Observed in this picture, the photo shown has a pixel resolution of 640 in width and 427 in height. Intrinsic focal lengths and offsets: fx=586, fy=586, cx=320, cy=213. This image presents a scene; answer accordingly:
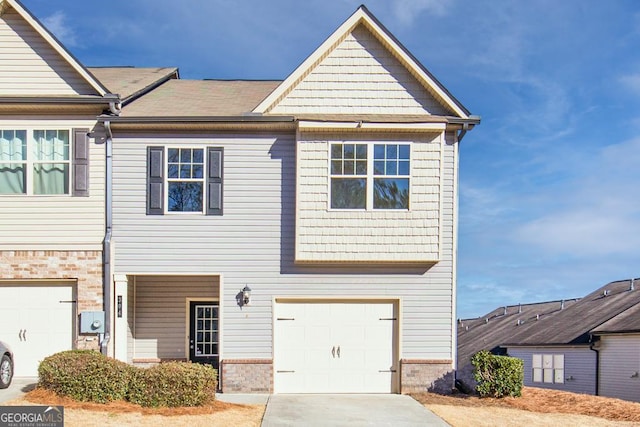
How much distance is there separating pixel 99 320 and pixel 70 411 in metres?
3.51

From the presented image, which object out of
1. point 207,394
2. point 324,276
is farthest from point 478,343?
point 207,394

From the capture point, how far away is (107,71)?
58.5 ft

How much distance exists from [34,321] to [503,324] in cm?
3230

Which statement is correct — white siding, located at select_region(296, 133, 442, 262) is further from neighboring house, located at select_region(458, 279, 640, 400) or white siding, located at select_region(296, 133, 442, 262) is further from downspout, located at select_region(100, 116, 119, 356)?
neighboring house, located at select_region(458, 279, 640, 400)

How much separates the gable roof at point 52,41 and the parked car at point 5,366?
5.98 m

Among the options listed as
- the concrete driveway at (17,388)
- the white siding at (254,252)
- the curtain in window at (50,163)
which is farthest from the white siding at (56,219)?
the concrete driveway at (17,388)

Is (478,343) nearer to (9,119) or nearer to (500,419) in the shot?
(500,419)

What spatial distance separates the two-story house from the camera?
13.3 metres

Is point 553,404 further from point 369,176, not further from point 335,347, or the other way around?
point 369,176

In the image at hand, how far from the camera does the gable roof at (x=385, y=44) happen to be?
44.8 feet

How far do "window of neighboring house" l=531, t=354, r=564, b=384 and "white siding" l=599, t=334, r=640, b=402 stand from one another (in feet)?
11.1

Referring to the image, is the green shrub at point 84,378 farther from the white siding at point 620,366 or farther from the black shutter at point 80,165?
the white siding at point 620,366

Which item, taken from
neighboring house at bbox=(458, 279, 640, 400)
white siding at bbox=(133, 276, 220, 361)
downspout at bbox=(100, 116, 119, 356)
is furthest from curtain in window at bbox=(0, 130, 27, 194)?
neighboring house at bbox=(458, 279, 640, 400)

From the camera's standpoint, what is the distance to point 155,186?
1355 centimetres
